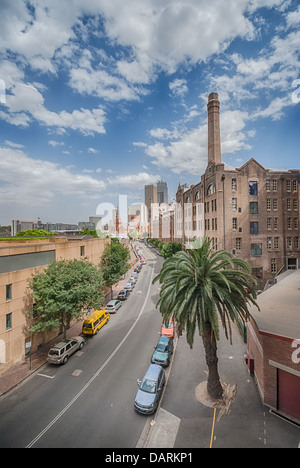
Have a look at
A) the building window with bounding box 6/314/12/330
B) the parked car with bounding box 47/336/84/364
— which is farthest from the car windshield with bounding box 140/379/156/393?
the building window with bounding box 6/314/12/330

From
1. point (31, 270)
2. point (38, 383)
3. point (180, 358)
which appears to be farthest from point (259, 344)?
Answer: point (31, 270)

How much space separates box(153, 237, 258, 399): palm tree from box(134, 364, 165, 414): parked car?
322 cm

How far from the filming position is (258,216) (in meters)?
38.5

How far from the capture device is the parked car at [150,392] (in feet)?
41.6

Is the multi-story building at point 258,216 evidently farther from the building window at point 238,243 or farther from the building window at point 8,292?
the building window at point 8,292

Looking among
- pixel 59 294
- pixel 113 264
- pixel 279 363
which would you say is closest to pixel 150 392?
pixel 279 363

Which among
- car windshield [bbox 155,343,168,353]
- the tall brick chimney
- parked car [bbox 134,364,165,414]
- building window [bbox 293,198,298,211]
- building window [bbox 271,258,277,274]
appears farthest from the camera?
the tall brick chimney

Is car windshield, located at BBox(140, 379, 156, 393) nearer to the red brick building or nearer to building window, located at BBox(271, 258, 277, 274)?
the red brick building

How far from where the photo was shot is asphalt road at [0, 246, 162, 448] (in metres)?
11.4

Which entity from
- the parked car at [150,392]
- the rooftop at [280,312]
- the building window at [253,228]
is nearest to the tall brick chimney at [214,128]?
the building window at [253,228]

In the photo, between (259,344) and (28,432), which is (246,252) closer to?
(259,344)

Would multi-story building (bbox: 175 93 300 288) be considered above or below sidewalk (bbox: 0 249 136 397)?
above

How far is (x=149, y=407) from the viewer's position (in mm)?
12656
